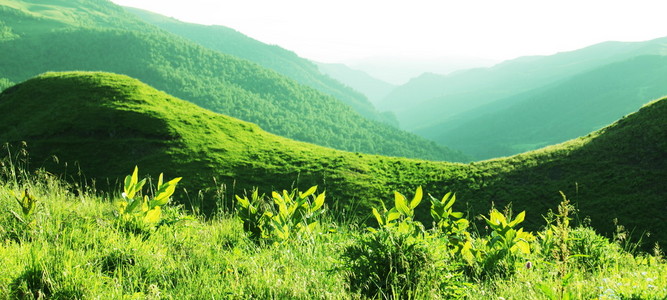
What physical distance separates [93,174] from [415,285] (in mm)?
12172

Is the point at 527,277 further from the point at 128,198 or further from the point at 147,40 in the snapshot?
the point at 147,40

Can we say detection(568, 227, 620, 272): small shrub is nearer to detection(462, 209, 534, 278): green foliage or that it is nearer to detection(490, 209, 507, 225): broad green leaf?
detection(462, 209, 534, 278): green foliage

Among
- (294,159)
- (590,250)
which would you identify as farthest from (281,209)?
(294,159)

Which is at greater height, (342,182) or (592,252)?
(592,252)

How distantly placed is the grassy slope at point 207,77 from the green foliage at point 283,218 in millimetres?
117328

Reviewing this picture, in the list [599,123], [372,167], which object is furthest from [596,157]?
[599,123]

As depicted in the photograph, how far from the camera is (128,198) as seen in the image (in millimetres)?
4453

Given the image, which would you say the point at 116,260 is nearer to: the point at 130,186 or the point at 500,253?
the point at 130,186

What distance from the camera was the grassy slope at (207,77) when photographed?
125 m

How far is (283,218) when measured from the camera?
14.0ft

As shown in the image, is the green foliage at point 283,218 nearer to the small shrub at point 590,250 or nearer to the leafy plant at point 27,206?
the leafy plant at point 27,206

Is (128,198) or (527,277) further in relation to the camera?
(128,198)

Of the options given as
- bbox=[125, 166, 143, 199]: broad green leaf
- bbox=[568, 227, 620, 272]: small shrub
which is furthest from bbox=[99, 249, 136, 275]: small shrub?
bbox=[568, 227, 620, 272]: small shrub

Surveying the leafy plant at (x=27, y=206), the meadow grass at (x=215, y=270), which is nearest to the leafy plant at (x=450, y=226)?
the meadow grass at (x=215, y=270)
